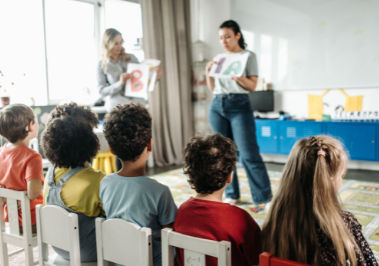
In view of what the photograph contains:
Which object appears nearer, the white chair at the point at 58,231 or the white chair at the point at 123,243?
the white chair at the point at 123,243

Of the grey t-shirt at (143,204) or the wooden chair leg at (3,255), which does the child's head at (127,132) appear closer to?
the grey t-shirt at (143,204)

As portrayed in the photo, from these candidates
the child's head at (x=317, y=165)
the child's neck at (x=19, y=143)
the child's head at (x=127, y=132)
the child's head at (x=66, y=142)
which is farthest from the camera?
the child's neck at (x=19, y=143)

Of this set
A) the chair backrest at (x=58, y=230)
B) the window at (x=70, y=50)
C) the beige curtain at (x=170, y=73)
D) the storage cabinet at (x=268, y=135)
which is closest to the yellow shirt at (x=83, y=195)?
the chair backrest at (x=58, y=230)

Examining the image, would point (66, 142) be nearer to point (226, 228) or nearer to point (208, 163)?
point (208, 163)

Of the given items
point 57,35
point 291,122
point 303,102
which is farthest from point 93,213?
point 303,102

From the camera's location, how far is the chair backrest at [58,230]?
1.15 m

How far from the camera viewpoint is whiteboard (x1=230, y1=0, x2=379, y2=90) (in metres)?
4.16

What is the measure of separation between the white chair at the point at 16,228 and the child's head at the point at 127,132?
1.26ft

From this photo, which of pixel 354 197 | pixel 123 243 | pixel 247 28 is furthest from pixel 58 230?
pixel 247 28

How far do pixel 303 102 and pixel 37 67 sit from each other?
121 inches

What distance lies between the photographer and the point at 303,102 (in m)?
4.63

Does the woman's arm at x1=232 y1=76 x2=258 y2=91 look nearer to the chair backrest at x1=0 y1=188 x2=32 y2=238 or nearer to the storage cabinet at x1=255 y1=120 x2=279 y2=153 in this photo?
the chair backrest at x1=0 y1=188 x2=32 y2=238

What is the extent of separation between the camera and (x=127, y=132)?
130 cm

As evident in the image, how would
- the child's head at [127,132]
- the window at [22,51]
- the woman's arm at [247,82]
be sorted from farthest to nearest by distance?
the window at [22,51]
the woman's arm at [247,82]
the child's head at [127,132]
